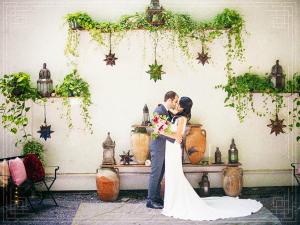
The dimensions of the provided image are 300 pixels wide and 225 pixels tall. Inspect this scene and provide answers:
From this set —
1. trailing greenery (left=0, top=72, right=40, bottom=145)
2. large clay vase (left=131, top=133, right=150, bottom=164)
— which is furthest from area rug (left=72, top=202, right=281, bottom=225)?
trailing greenery (left=0, top=72, right=40, bottom=145)

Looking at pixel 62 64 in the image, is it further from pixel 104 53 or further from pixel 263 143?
pixel 263 143

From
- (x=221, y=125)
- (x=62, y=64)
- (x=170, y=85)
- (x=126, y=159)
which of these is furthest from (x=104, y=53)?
(x=221, y=125)

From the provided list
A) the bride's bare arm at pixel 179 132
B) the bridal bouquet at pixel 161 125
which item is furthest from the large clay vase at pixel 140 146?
the bride's bare arm at pixel 179 132

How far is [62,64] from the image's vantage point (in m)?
7.23

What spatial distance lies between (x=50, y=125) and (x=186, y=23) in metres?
3.03

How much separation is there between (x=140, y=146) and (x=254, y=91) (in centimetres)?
225

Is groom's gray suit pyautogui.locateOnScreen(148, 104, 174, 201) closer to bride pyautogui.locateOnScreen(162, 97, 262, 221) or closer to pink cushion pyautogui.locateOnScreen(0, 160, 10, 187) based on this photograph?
bride pyautogui.locateOnScreen(162, 97, 262, 221)

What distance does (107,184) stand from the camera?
6652 millimetres

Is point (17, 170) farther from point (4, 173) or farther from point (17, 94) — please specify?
point (17, 94)

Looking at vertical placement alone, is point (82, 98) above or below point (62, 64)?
below

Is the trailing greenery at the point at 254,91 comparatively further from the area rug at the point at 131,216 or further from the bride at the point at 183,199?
the area rug at the point at 131,216

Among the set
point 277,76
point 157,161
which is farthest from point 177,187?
point 277,76

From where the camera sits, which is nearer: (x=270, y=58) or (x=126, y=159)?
(x=126, y=159)

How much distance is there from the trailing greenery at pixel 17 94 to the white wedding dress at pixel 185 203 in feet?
8.27
